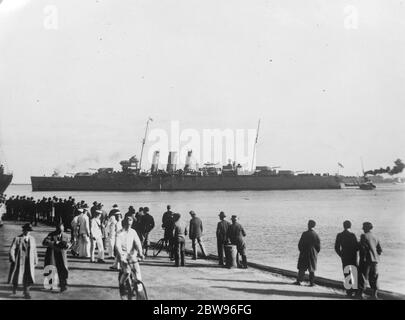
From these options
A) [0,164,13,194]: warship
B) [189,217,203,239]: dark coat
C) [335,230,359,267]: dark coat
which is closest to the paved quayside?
[335,230,359,267]: dark coat

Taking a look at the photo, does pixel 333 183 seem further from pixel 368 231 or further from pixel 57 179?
pixel 368 231

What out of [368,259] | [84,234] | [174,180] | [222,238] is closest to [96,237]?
[84,234]

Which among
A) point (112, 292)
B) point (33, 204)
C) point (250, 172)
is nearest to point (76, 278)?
point (112, 292)

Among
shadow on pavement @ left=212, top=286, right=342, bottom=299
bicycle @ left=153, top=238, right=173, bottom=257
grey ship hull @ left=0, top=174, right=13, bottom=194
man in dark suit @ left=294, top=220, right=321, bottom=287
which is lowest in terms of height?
shadow on pavement @ left=212, top=286, right=342, bottom=299

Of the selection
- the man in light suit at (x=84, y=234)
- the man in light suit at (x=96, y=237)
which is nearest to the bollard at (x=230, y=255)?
the man in light suit at (x=96, y=237)

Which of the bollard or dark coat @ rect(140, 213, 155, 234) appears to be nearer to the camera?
the bollard

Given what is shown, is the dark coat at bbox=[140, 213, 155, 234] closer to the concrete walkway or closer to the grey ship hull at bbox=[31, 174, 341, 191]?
the concrete walkway

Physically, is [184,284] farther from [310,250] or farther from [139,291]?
[310,250]
